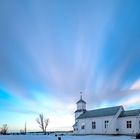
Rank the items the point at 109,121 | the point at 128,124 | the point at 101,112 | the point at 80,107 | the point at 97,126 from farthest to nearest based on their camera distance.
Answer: the point at 80,107, the point at 101,112, the point at 97,126, the point at 109,121, the point at 128,124

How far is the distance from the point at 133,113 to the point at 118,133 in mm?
6086

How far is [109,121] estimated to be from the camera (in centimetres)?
5284

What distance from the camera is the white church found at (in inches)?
1906

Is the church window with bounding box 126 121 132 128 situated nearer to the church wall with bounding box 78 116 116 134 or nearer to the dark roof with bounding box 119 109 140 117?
the dark roof with bounding box 119 109 140 117

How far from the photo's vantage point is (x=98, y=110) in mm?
59406

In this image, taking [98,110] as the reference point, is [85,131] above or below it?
below

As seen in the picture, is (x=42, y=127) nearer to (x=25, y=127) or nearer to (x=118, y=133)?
(x=25, y=127)

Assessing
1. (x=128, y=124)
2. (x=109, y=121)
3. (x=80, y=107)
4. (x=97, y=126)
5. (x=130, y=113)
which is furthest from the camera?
(x=80, y=107)

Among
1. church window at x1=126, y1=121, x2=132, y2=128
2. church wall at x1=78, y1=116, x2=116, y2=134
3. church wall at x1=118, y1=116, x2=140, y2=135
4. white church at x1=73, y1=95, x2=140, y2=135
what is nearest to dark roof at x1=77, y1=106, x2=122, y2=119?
white church at x1=73, y1=95, x2=140, y2=135

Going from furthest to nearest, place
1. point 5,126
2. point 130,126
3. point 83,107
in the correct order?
1. point 5,126
2. point 83,107
3. point 130,126

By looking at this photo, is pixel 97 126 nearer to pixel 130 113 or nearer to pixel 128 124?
pixel 128 124

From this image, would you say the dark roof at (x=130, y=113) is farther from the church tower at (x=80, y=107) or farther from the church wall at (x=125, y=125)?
the church tower at (x=80, y=107)

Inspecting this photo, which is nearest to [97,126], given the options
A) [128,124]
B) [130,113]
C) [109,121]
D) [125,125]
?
[109,121]

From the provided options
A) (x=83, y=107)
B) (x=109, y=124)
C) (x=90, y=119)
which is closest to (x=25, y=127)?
(x=83, y=107)
